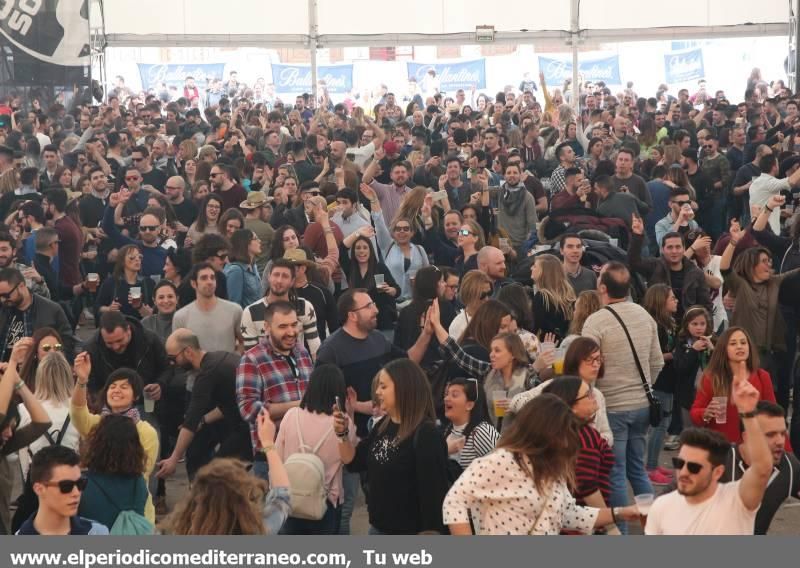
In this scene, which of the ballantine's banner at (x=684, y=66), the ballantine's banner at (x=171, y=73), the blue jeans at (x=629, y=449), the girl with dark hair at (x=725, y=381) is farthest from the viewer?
the ballantine's banner at (x=171, y=73)

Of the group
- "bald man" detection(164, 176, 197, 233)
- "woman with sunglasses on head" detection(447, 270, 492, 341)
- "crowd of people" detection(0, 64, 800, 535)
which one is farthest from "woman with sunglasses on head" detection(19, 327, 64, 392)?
"bald man" detection(164, 176, 197, 233)

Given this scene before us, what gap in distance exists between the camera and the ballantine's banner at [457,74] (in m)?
34.0

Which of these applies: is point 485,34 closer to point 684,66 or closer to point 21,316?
point 684,66

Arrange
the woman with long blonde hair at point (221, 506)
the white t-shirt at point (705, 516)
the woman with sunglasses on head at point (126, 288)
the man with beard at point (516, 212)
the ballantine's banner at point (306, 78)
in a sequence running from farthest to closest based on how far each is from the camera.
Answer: the ballantine's banner at point (306, 78)
the man with beard at point (516, 212)
the woman with sunglasses on head at point (126, 288)
the white t-shirt at point (705, 516)
the woman with long blonde hair at point (221, 506)

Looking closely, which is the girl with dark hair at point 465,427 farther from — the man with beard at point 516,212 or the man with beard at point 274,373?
the man with beard at point 516,212

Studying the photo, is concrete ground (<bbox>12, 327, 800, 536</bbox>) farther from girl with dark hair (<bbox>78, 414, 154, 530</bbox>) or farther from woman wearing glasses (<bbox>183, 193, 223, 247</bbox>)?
woman wearing glasses (<bbox>183, 193, 223, 247</bbox>)

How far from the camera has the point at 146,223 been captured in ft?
35.7

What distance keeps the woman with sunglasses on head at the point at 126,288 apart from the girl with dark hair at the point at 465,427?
395 centimetres

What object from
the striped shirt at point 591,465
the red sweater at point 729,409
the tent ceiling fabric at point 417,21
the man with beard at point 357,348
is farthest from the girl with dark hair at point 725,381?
the tent ceiling fabric at point 417,21

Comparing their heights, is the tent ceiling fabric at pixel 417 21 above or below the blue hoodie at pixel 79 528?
above

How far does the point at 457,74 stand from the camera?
34062mm

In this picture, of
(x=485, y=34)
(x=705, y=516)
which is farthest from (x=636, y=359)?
(x=485, y=34)

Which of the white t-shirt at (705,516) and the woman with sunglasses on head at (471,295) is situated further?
the woman with sunglasses on head at (471,295)

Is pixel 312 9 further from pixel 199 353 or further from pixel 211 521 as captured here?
pixel 211 521
